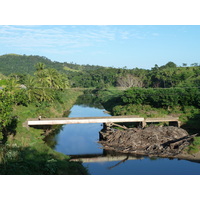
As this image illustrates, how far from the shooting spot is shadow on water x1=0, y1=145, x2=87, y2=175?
1645cm

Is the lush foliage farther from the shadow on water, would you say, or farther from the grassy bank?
the shadow on water

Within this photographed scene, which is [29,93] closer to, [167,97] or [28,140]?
[28,140]

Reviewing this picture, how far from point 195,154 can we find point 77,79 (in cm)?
10496

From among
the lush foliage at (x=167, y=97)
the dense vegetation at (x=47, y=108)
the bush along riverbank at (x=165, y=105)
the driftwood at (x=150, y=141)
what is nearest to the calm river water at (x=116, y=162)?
the driftwood at (x=150, y=141)

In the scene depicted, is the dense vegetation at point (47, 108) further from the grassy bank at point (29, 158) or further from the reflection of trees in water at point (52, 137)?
the reflection of trees in water at point (52, 137)

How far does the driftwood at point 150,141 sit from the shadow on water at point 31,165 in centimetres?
860

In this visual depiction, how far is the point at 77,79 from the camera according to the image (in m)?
129

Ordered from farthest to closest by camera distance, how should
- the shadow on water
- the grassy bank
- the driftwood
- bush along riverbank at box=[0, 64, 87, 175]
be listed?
the driftwood
bush along riverbank at box=[0, 64, 87, 175]
the grassy bank
the shadow on water

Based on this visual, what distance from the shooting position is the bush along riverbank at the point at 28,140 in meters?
18.5

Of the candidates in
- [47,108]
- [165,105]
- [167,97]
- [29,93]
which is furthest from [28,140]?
[165,105]

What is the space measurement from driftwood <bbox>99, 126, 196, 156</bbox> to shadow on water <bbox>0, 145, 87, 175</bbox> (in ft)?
28.2

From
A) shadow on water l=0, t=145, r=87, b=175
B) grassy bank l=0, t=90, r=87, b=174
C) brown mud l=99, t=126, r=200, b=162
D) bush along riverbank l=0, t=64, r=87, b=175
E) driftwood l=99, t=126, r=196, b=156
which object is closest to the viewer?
shadow on water l=0, t=145, r=87, b=175

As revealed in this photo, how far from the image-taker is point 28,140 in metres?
28.6

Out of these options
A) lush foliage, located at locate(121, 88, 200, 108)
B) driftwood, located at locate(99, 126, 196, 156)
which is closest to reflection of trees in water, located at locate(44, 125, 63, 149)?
driftwood, located at locate(99, 126, 196, 156)
